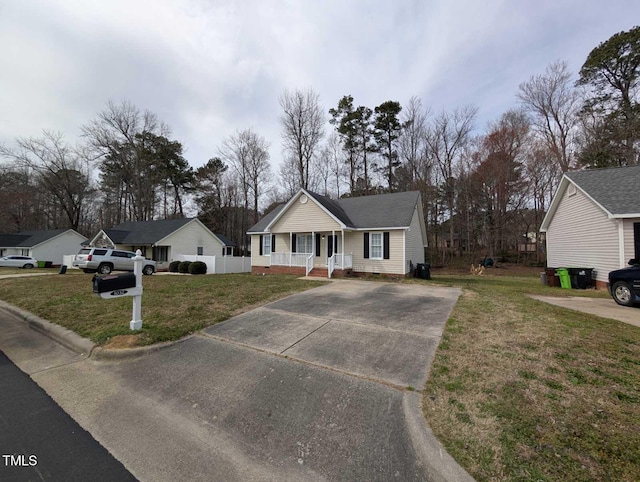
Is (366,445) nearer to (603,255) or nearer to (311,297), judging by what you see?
(311,297)

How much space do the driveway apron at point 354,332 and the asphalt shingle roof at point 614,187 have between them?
30.3ft

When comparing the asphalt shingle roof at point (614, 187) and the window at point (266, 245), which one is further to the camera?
the window at point (266, 245)

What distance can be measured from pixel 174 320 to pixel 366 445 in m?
4.78

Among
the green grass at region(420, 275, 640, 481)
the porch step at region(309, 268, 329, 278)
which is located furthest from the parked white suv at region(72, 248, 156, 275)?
the green grass at region(420, 275, 640, 481)

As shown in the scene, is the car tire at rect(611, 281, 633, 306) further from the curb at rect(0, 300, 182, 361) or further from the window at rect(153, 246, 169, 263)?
the window at rect(153, 246, 169, 263)

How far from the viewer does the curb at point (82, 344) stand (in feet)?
13.4

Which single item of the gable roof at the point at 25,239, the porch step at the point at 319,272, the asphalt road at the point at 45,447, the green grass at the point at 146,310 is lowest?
the asphalt road at the point at 45,447

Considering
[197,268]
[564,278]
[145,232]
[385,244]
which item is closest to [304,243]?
[385,244]

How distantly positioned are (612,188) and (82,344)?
61.3 ft

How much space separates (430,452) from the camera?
2.15m

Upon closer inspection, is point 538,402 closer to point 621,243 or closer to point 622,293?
point 622,293

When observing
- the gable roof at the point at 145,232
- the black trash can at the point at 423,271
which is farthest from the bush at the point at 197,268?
the black trash can at the point at 423,271

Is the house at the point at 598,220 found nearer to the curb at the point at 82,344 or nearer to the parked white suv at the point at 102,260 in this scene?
the curb at the point at 82,344

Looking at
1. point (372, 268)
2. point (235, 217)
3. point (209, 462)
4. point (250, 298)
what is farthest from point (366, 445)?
point (235, 217)
